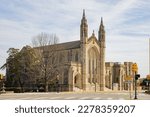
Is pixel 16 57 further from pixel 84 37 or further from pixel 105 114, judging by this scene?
pixel 105 114

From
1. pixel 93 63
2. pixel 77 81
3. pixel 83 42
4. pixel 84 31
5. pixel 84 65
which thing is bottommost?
pixel 77 81

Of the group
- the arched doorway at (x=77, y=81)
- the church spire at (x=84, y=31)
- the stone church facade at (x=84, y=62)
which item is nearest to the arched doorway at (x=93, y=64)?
the stone church facade at (x=84, y=62)

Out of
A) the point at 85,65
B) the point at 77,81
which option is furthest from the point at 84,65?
the point at 77,81

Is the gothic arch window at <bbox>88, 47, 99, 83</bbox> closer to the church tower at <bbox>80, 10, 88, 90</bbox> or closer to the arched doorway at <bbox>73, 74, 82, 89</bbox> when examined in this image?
the church tower at <bbox>80, 10, 88, 90</bbox>

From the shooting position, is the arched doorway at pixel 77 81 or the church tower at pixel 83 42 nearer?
the arched doorway at pixel 77 81

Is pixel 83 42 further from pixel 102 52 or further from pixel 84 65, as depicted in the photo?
pixel 102 52

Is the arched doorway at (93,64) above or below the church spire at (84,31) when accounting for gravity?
below

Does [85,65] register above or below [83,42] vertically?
below

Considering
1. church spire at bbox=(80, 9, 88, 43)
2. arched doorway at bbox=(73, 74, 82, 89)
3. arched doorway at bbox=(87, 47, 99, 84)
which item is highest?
church spire at bbox=(80, 9, 88, 43)

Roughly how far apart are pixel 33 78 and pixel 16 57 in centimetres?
667

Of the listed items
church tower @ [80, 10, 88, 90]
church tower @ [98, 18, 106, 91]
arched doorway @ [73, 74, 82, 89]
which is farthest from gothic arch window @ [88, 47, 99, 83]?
arched doorway @ [73, 74, 82, 89]

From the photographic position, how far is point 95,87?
331 ft

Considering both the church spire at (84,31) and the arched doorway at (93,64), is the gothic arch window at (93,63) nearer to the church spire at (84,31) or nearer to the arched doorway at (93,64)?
the arched doorway at (93,64)

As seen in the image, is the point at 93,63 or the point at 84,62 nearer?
the point at 84,62
